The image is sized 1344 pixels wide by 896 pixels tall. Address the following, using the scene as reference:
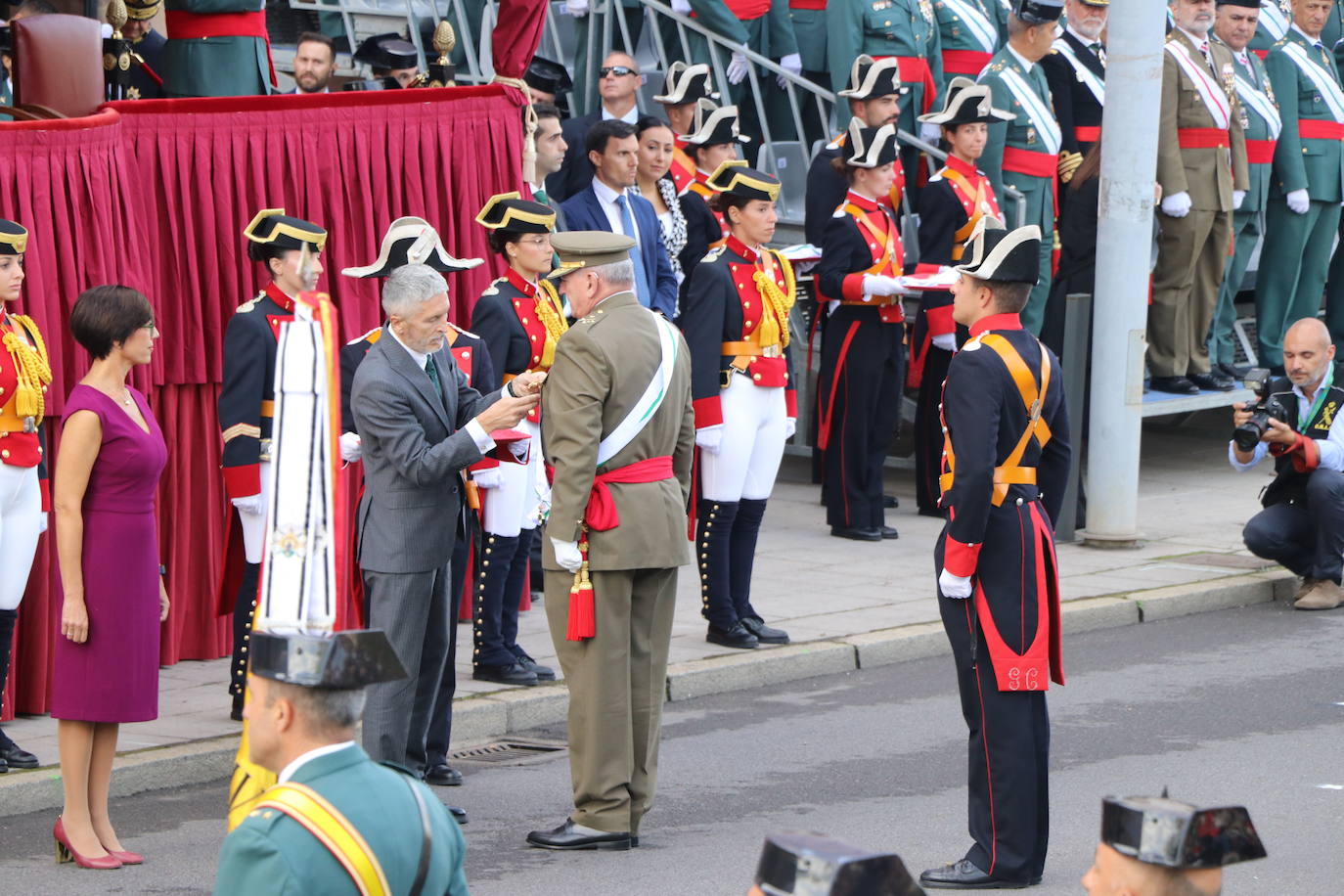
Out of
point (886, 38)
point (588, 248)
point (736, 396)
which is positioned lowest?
Result: point (736, 396)

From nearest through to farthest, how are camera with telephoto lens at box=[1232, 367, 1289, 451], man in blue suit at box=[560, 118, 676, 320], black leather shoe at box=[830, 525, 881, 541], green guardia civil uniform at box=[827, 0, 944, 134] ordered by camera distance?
man in blue suit at box=[560, 118, 676, 320] < camera with telephoto lens at box=[1232, 367, 1289, 451] < black leather shoe at box=[830, 525, 881, 541] < green guardia civil uniform at box=[827, 0, 944, 134]

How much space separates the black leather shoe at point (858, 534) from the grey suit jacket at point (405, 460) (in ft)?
17.2

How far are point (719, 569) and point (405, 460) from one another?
2956 millimetres

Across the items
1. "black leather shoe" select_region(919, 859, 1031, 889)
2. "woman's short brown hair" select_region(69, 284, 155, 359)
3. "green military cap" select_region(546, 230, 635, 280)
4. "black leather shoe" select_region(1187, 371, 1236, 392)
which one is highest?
"green military cap" select_region(546, 230, 635, 280)

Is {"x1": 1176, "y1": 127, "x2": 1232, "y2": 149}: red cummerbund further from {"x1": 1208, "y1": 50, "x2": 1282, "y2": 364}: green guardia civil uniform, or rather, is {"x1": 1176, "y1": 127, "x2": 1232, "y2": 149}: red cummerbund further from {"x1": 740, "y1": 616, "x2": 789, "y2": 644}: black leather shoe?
{"x1": 740, "y1": 616, "x2": 789, "y2": 644}: black leather shoe

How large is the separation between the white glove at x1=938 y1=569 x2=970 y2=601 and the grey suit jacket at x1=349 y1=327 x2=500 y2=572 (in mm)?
1528

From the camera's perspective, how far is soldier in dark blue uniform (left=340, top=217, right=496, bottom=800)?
7.35 m

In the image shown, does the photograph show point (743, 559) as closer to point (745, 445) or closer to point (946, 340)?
point (745, 445)

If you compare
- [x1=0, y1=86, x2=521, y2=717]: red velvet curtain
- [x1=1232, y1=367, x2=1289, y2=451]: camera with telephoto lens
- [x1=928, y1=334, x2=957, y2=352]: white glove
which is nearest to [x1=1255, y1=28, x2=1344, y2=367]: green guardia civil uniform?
[x1=928, y1=334, x2=957, y2=352]: white glove

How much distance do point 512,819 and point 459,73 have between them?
7492 mm

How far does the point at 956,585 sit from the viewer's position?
6328mm

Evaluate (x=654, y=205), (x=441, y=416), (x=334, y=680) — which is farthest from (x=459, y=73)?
(x=334, y=680)

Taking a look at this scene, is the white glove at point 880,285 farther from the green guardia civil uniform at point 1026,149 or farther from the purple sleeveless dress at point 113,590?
the purple sleeveless dress at point 113,590

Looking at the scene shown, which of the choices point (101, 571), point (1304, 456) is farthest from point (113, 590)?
point (1304, 456)
